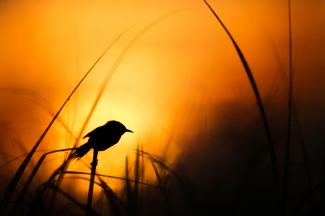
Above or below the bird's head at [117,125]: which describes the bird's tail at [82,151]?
below

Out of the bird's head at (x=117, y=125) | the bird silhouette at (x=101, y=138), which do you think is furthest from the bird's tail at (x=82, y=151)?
the bird's head at (x=117, y=125)

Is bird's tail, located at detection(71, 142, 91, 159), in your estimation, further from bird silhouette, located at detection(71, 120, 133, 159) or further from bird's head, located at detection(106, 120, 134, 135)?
bird's head, located at detection(106, 120, 134, 135)

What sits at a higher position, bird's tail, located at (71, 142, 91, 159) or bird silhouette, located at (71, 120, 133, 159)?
bird silhouette, located at (71, 120, 133, 159)

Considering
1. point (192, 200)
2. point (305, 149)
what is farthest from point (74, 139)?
point (305, 149)

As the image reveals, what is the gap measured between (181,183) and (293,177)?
714 mm

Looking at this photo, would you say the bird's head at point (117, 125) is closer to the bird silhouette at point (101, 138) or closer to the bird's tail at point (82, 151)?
the bird silhouette at point (101, 138)

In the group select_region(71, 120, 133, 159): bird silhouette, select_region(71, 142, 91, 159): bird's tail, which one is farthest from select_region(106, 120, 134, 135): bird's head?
select_region(71, 142, 91, 159): bird's tail

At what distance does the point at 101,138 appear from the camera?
187cm

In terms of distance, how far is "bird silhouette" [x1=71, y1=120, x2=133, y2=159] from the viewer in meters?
1.85

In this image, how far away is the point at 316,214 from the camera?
1.79 meters

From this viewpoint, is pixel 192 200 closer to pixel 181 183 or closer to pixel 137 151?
pixel 181 183

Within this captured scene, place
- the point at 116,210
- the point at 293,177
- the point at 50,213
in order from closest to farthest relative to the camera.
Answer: the point at 116,210
the point at 50,213
the point at 293,177

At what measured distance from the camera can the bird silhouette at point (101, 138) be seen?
185cm

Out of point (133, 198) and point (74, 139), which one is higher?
point (74, 139)
